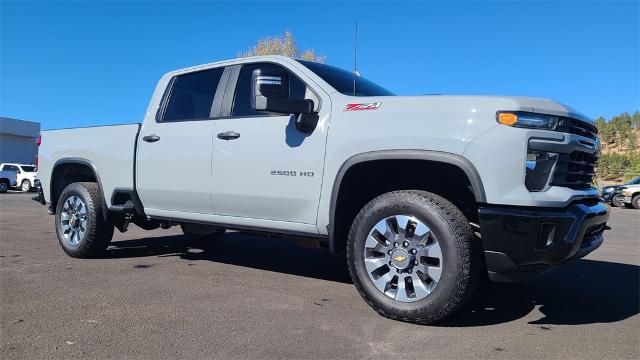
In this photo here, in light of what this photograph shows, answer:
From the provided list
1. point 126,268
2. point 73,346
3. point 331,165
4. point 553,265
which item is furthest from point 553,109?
point 126,268

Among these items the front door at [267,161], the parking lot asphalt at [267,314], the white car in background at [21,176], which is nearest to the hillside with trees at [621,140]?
the white car in background at [21,176]

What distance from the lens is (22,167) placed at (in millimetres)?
30516

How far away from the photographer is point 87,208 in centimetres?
550

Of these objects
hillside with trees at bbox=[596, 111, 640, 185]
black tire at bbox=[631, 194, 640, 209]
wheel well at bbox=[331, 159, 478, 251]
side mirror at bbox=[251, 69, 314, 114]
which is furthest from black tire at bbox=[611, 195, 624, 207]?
hillside with trees at bbox=[596, 111, 640, 185]

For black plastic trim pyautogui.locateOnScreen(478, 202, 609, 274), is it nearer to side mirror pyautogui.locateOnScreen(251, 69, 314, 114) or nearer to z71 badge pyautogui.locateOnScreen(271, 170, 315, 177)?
z71 badge pyautogui.locateOnScreen(271, 170, 315, 177)

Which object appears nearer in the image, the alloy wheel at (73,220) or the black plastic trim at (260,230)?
the black plastic trim at (260,230)

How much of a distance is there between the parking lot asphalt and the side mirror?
5.02ft

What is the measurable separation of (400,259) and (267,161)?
1.42m

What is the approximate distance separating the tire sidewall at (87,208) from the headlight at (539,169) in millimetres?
4560

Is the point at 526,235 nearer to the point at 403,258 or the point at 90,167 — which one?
the point at 403,258

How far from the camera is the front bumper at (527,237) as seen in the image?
3.05 meters

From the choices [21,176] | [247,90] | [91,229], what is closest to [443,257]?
[247,90]

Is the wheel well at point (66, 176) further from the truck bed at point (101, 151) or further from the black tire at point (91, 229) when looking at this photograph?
the black tire at point (91, 229)

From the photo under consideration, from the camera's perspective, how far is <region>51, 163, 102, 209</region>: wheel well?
599 cm
